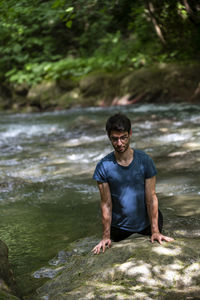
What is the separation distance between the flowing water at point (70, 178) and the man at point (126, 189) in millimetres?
474

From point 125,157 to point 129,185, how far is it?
0.80 feet

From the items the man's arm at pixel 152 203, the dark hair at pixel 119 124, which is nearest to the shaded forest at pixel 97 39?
the dark hair at pixel 119 124

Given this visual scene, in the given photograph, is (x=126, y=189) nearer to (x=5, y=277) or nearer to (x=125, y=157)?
(x=125, y=157)

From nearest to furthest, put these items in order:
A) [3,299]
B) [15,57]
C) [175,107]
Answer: [3,299]
[175,107]
[15,57]

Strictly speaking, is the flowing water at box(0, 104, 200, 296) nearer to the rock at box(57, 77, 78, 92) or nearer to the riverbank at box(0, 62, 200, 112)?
the riverbank at box(0, 62, 200, 112)

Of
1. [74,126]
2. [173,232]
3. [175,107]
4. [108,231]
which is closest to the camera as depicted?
[108,231]

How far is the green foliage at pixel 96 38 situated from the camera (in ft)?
38.9

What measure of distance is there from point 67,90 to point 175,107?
18.4 feet

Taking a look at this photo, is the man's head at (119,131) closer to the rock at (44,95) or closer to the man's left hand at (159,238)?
the man's left hand at (159,238)

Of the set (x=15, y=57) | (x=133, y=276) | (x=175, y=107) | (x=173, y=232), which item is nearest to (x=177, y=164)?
(x=173, y=232)

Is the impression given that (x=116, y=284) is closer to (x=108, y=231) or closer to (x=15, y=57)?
(x=108, y=231)

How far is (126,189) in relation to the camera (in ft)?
10.9

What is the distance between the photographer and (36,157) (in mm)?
8344

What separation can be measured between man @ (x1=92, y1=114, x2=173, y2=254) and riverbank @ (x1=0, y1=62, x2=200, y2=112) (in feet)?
35.3
